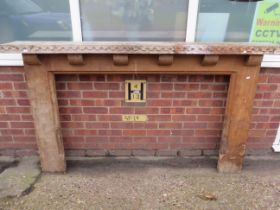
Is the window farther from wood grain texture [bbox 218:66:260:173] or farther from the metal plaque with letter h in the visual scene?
the metal plaque with letter h

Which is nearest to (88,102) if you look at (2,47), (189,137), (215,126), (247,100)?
(2,47)

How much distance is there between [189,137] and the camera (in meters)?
2.73

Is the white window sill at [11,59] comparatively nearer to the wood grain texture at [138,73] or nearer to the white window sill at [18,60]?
the white window sill at [18,60]

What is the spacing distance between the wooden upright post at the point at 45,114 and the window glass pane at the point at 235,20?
160 centimetres

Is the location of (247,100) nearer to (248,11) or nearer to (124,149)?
(248,11)

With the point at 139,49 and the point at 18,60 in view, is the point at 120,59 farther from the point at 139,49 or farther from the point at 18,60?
the point at 18,60

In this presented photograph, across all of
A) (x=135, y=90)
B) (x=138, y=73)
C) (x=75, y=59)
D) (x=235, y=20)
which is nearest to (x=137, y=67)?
(x=138, y=73)

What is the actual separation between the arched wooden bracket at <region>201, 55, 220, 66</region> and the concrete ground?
121 centimetres

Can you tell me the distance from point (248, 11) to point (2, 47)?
7.68 ft

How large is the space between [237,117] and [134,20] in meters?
1.44

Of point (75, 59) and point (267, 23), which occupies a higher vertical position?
point (267, 23)

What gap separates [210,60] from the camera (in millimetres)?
2096

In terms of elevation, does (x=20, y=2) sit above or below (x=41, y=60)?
above

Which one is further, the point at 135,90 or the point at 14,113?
the point at 14,113
